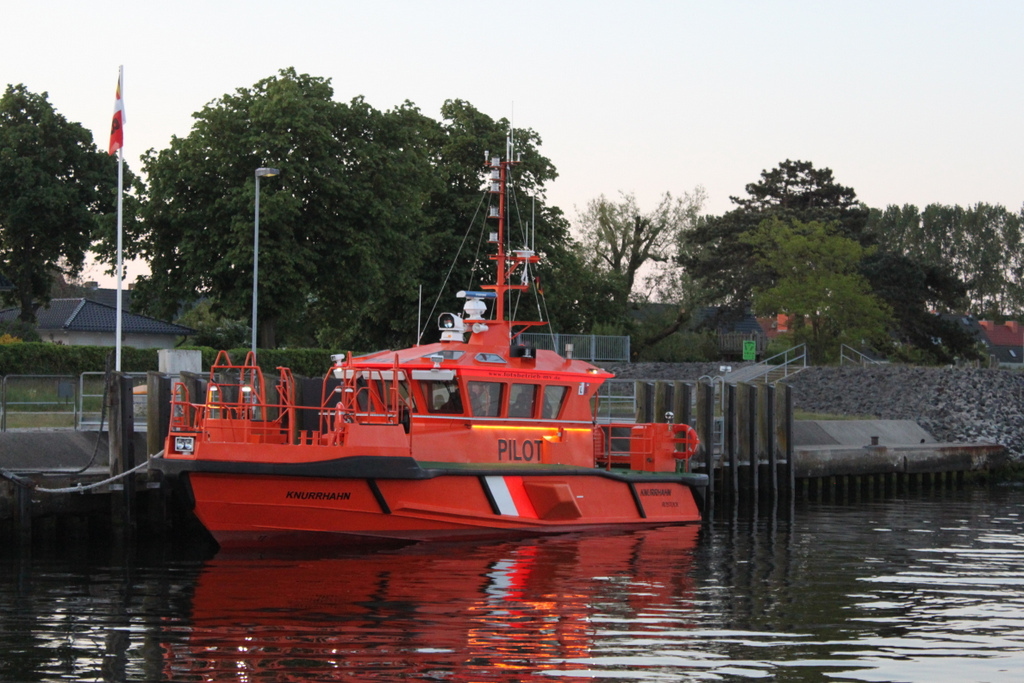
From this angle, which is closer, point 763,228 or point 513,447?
point 513,447

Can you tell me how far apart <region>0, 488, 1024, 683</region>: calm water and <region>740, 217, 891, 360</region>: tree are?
27.3m

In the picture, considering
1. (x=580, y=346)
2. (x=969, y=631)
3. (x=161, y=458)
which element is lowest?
(x=969, y=631)

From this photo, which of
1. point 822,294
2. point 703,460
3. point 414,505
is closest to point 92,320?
point 822,294

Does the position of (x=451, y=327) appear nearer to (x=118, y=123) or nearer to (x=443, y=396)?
(x=443, y=396)

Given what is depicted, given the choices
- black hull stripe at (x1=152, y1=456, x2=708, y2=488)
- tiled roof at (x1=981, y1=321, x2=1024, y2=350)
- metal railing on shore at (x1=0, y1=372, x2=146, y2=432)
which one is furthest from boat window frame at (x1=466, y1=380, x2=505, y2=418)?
tiled roof at (x1=981, y1=321, x2=1024, y2=350)

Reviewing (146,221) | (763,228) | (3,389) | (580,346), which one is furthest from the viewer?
(763,228)

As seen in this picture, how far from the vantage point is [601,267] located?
5216cm

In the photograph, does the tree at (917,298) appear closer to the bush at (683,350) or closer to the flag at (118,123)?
the bush at (683,350)

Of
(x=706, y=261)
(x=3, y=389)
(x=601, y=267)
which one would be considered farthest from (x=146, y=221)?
(x=706, y=261)

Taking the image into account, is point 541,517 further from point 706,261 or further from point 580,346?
point 706,261

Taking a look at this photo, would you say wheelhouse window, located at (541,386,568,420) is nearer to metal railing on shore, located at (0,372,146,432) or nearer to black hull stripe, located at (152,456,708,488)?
black hull stripe, located at (152,456,708,488)

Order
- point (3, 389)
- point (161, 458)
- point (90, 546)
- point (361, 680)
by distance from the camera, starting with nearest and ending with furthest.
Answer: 1. point (361, 680)
2. point (161, 458)
3. point (90, 546)
4. point (3, 389)

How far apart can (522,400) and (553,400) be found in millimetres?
537

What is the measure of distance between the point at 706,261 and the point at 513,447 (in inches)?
1501
